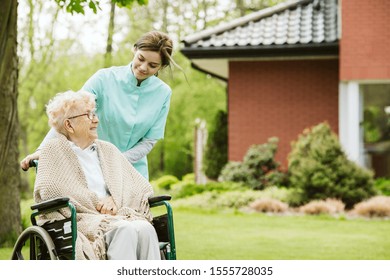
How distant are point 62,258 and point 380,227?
393 cm

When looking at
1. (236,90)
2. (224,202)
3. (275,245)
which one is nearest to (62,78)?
(236,90)

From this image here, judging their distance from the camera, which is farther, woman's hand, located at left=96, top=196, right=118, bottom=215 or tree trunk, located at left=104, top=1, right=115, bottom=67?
tree trunk, located at left=104, top=1, right=115, bottom=67

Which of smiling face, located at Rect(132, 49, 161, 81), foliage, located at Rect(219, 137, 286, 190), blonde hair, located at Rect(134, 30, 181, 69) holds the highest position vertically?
blonde hair, located at Rect(134, 30, 181, 69)

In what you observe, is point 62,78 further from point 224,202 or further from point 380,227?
point 380,227

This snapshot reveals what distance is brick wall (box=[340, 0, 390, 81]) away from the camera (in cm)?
882

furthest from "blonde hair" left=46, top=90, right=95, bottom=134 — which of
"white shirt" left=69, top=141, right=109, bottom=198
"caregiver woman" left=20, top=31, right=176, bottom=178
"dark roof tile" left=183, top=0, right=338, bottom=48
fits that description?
"dark roof tile" left=183, top=0, right=338, bottom=48

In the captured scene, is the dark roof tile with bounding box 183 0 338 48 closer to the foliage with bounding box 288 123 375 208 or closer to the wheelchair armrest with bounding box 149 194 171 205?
the foliage with bounding box 288 123 375 208

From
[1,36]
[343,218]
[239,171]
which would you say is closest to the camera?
[1,36]

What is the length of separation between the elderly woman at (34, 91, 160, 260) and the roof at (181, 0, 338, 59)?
5891mm

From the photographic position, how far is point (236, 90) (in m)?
9.67

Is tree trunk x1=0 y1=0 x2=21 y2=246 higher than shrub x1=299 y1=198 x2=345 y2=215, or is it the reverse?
tree trunk x1=0 y1=0 x2=21 y2=246

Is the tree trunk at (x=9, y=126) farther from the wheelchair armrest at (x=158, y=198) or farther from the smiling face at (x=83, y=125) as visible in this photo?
the wheelchair armrest at (x=158, y=198)

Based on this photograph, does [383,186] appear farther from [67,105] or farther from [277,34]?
[67,105]

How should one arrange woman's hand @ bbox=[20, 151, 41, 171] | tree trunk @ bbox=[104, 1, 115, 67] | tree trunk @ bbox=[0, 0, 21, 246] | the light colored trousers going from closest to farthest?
A: the light colored trousers → woman's hand @ bbox=[20, 151, 41, 171] → tree trunk @ bbox=[0, 0, 21, 246] → tree trunk @ bbox=[104, 1, 115, 67]
